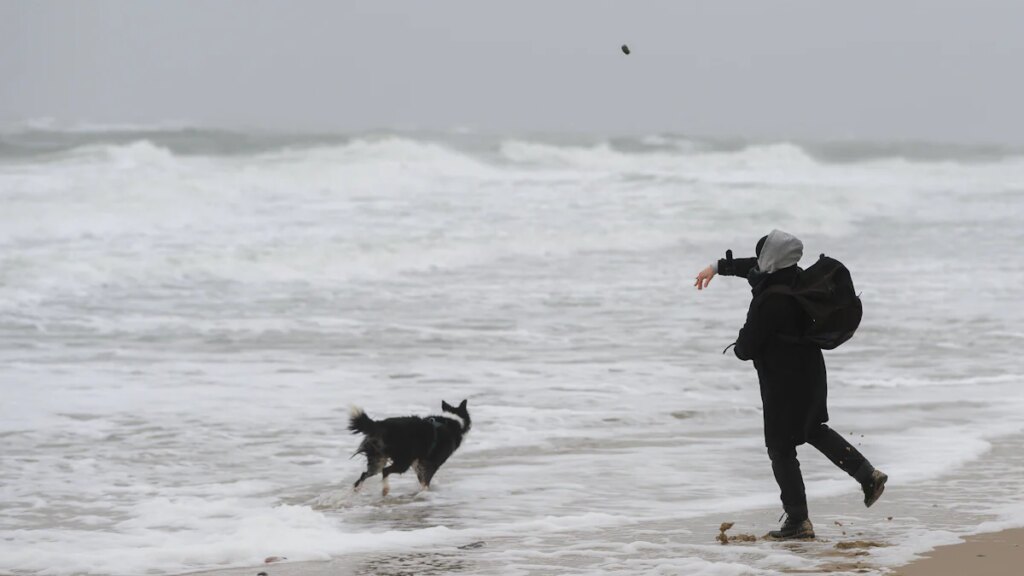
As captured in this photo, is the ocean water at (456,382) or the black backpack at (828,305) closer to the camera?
the black backpack at (828,305)

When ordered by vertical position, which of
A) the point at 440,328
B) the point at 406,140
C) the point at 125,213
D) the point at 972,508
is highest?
the point at 406,140

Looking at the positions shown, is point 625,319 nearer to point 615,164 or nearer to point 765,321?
point 765,321

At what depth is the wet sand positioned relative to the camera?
528 cm

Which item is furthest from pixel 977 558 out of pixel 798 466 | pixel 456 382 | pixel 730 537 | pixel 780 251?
pixel 456 382

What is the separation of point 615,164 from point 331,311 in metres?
28.8

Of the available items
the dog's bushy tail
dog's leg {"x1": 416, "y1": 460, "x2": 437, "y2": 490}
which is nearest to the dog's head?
dog's leg {"x1": 416, "y1": 460, "x2": 437, "y2": 490}

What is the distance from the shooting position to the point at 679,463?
317 inches

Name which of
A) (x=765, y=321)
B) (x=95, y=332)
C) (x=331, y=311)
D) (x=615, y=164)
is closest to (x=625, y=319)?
(x=331, y=311)

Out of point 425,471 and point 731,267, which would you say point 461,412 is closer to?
point 425,471

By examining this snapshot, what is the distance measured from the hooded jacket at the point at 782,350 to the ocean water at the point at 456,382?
59 centimetres

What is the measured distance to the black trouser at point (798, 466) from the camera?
578cm

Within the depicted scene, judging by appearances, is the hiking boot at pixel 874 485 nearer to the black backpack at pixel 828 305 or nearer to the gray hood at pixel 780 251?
the black backpack at pixel 828 305

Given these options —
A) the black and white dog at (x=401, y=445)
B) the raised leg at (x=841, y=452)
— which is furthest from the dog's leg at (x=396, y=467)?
the raised leg at (x=841, y=452)

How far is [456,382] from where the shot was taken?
35.3 feet
